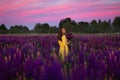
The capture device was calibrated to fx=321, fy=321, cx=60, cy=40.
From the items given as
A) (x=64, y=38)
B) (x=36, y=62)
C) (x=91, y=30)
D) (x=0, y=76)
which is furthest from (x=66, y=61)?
(x=91, y=30)

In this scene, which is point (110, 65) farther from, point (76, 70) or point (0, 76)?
point (0, 76)

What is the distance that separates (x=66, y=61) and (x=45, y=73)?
7.65ft

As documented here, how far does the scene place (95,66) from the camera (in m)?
3.41

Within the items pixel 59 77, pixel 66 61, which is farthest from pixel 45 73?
pixel 66 61

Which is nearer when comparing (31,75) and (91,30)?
(31,75)

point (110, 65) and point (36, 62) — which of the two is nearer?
point (36, 62)

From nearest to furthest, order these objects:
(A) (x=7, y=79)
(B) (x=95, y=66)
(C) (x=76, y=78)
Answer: (C) (x=76, y=78)
(A) (x=7, y=79)
(B) (x=95, y=66)

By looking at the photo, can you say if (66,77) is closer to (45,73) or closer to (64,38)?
(45,73)

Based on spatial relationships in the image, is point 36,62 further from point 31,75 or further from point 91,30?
point 91,30

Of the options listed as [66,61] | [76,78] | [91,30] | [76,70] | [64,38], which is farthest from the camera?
[91,30]

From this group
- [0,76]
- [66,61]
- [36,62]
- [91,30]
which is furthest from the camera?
[91,30]

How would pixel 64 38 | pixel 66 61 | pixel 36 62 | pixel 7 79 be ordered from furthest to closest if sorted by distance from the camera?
pixel 64 38, pixel 66 61, pixel 36 62, pixel 7 79

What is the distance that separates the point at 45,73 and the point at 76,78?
319 mm

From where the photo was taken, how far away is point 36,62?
10.3 ft
